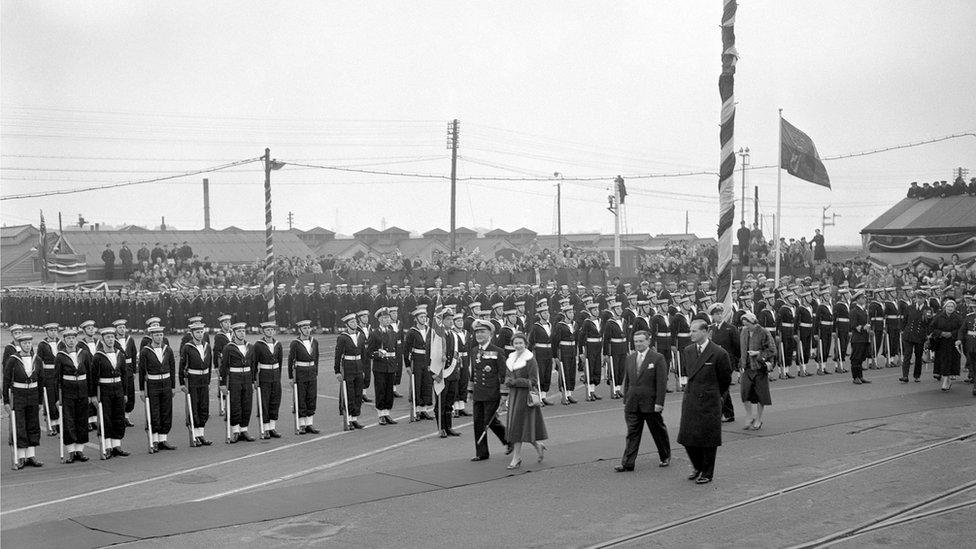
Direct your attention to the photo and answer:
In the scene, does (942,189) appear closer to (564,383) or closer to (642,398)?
(564,383)

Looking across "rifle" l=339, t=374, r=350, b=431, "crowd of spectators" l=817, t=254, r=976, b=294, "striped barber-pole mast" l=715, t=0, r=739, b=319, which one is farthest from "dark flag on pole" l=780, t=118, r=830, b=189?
"rifle" l=339, t=374, r=350, b=431

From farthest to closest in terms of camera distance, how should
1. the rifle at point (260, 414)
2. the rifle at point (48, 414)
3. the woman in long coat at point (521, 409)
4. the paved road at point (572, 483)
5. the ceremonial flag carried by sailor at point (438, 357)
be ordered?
the rifle at point (260, 414), the rifle at point (48, 414), the ceremonial flag carried by sailor at point (438, 357), the woman in long coat at point (521, 409), the paved road at point (572, 483)

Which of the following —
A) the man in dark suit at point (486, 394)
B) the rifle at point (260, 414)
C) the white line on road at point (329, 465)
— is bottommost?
the white line on road at point (329, 465)

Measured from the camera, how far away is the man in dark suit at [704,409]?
439 inches

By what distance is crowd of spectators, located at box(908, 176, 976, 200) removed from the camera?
3866cm

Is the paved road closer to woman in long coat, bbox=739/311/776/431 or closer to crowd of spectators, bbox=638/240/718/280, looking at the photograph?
woman in long coat, bbox=739/311/776/431

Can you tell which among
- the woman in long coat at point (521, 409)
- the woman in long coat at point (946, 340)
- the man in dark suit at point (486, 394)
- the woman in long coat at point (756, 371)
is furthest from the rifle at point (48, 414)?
the woman in long coat at point (946, 340)

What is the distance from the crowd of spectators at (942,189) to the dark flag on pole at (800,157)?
13.3 meters

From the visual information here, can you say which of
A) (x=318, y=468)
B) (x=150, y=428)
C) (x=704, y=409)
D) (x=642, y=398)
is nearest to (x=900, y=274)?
(x=642, y=398)

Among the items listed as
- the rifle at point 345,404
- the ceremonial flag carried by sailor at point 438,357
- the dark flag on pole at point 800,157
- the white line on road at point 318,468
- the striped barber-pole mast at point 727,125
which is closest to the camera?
the white line on road at point 318,468

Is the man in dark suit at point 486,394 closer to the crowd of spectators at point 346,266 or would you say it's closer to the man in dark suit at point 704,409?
the man in dark suit at point 704,409

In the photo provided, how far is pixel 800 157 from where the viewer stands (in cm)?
2855

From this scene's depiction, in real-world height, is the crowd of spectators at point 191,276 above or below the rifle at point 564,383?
above

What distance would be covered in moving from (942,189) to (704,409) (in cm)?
3370
